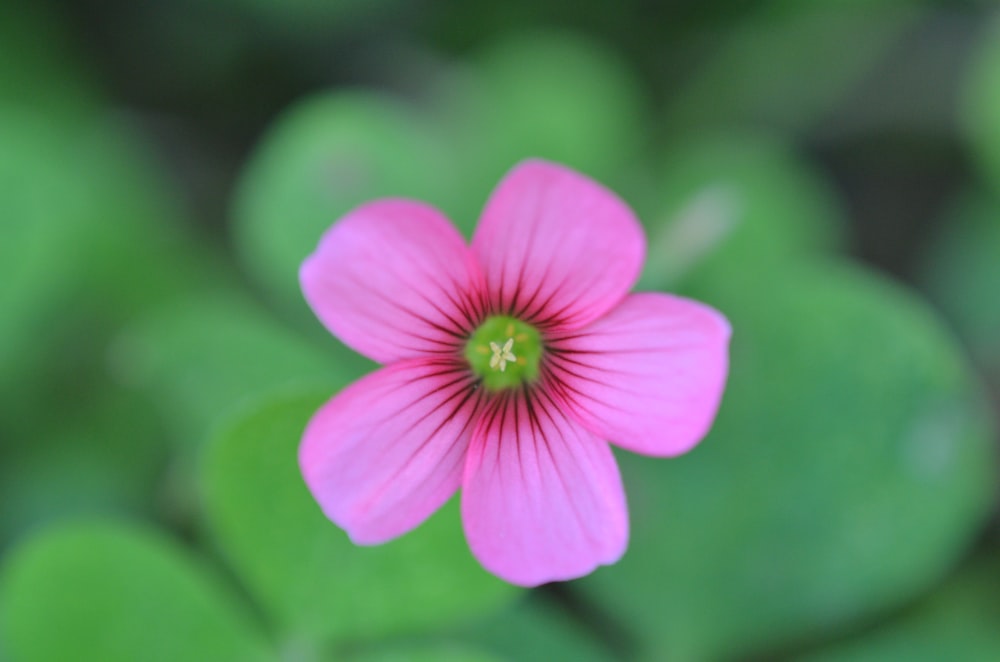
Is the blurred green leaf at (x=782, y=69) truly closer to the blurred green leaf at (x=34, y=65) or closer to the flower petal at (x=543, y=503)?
the blurred green leaf at (x=34, y=65)

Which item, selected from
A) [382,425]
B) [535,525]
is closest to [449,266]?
[382,425]

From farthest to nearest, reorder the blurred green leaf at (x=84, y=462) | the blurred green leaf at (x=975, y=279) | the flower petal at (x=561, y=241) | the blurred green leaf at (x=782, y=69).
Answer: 1. the blurred green leaf at (x=782, y=69)
2. the blurred green leaf at (x=975, y=279)
3. the blurred green leaf at (x=84, y=462)
4. the flower petal at (x=561, y=241)

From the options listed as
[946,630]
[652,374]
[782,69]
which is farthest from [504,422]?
[782,69]

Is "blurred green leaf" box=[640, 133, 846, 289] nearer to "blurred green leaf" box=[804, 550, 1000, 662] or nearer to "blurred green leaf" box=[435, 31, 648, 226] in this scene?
"blurred green leaf" box=[435, 31, 648, 226]

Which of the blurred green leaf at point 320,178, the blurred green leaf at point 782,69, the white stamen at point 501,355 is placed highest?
the blurred green leaf at point 782,69

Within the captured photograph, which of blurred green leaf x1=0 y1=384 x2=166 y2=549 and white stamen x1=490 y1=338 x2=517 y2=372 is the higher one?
blurred green leaf x1=0 y1=384 x2=166 y2=549

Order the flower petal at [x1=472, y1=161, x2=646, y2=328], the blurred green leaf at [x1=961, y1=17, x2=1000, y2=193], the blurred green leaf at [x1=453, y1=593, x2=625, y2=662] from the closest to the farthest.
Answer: the flower petal at [x1=472, y1=161, x2=646, y2=328] → the blurred green leaf at [x1=453, y1=593, x2=625, y2=662] → the blurred green leaf at [x1=961, y1=17, x2=1000, y2=193]

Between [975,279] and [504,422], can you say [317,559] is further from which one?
[975,279]

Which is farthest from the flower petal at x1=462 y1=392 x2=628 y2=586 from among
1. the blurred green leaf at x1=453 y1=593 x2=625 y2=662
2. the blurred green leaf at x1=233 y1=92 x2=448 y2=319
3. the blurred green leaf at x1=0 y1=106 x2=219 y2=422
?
the blurred green leaf at x1=0 y1=106 x2=219 y2=422

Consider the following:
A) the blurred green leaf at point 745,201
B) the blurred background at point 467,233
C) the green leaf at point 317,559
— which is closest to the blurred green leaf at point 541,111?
the blurred background at point 467,233
